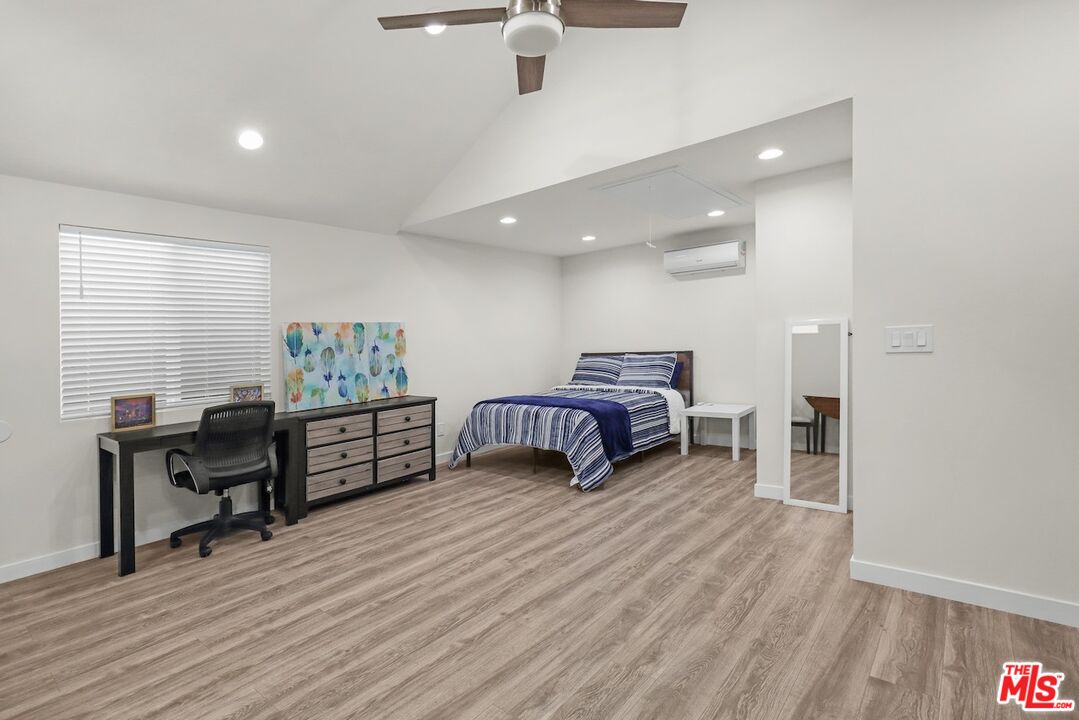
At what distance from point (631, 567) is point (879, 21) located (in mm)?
2889

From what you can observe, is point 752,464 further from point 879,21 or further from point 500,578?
point 879,21

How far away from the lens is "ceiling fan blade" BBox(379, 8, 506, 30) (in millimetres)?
1890

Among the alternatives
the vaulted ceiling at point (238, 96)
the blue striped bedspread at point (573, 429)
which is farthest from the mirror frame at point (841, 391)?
the vaulted ceiling at point (238, 96)

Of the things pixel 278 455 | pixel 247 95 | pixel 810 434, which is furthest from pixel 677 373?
pixel 247 95

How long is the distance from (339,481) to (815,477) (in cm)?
344

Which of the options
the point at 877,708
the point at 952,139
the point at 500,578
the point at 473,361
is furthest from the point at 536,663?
the point at 473,361

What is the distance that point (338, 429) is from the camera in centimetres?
396

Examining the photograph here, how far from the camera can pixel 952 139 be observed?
7.42 feet

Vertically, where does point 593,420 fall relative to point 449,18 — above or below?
below

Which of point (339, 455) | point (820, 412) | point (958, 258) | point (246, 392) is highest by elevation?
point (958, 258)

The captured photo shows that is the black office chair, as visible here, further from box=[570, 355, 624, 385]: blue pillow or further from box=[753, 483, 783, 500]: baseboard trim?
box=[570, 355, 624, 385]: blue pillow

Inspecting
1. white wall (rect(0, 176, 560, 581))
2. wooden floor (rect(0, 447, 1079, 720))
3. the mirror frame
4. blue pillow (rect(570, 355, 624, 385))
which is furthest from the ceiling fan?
blue pillow (rect(570, 355, 624, 385))

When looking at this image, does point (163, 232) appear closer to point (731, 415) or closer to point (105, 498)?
point (105, 498)

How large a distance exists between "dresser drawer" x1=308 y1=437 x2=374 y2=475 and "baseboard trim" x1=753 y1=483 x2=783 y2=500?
299cm
